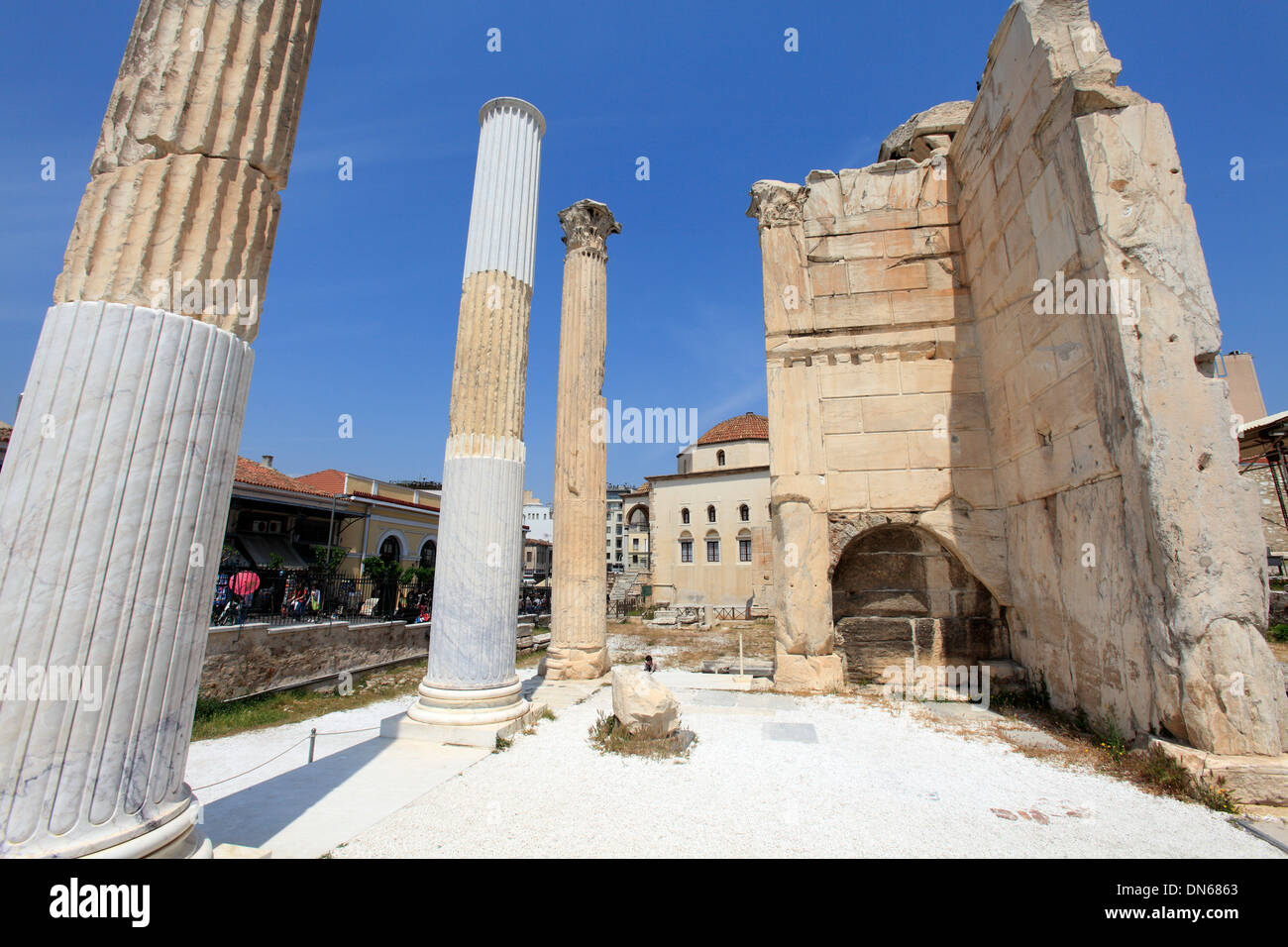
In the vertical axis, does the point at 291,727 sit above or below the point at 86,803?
below

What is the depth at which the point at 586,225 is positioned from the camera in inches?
422

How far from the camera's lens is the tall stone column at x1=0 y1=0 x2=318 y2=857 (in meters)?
2.28

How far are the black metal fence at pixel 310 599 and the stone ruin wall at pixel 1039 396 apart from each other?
26.7 feet

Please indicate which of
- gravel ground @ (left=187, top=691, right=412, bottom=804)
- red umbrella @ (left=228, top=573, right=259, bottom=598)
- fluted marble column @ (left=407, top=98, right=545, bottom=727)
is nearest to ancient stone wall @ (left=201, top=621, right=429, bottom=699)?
gravel ground @ (left=187, top=691, right=412, bottom=804)

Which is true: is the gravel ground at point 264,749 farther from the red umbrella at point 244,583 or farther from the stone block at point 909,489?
the stone block at point 909,489

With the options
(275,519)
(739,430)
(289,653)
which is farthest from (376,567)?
(739,430)

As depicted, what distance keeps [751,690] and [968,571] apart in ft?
11.3

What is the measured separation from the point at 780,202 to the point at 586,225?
364 cm

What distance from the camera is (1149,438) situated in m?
4.82

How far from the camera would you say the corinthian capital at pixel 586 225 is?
10727mm

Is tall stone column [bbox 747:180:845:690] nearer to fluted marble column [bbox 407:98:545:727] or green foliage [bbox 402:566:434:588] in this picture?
fluted marble column [bbox 407:98:545:727]

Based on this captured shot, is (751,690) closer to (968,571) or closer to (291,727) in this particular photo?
(968,571)
